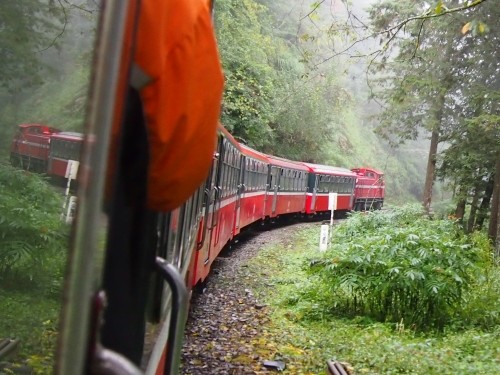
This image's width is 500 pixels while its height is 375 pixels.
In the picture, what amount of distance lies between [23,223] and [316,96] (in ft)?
104

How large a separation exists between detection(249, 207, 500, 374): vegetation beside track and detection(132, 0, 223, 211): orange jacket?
17.6 feet

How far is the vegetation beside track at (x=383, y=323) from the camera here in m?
6.25

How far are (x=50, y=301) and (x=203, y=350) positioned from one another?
A: 585 cm

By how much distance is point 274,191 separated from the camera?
64.4 feet

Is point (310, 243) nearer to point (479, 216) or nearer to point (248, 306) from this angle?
point (479, 216)

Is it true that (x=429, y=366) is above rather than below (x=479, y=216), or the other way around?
below

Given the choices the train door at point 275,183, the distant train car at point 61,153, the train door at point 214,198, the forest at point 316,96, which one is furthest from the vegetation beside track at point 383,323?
the train door at point 275,183

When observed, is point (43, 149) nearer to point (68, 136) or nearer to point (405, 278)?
point (68, 136)

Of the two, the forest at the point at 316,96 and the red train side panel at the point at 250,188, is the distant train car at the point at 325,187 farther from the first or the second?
the red train side panel at the point at 250,188

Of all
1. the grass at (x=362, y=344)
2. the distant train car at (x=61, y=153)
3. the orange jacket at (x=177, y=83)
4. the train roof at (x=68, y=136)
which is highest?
the orange jacket at (x=177, y=83)

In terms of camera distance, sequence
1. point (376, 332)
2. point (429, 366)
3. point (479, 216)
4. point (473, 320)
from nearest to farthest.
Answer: point (429, 366), point (376, 332), point (473, 320), point (479, 216)

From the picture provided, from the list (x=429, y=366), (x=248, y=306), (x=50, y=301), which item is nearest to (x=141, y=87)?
(x=50, y=301)

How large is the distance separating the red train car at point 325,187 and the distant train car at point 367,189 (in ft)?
6.92

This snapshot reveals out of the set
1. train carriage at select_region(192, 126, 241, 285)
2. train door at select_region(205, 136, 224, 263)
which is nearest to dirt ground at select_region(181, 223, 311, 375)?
train carriage at select_region(192, 126, 241, 285)
